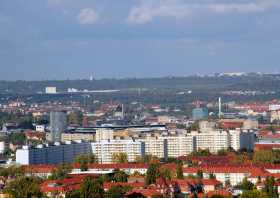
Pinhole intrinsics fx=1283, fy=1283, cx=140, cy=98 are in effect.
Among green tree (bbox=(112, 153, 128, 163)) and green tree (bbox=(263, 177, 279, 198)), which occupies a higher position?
green tree (bbox=(112, 153, 128, 163))

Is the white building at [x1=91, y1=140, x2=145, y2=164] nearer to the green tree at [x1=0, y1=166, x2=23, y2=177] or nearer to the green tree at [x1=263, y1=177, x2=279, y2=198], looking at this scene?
the green tree at [x1=0, y1=166, x2=23, y2=177]

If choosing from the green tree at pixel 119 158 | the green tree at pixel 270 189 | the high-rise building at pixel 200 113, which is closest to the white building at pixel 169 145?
the green tree at pixel 119 158

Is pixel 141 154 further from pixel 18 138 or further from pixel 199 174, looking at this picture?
pixel 199 174

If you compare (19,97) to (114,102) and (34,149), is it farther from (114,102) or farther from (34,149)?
(34,149)

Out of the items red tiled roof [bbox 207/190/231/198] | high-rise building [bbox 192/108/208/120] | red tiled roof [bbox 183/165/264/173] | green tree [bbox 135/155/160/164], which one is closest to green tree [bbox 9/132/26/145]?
green tree [bbox 135/155/160/164]

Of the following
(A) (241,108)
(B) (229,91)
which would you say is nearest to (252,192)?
(A) (241,108)
